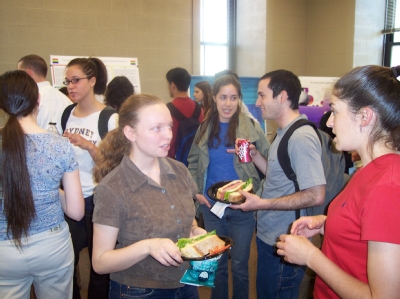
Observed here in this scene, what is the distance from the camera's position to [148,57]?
201 inches

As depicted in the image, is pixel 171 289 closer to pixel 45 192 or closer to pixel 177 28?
pixel 45 192

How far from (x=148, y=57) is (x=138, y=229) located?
4.14m

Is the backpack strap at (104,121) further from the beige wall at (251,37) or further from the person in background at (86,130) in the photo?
the beige wall at (251,37)

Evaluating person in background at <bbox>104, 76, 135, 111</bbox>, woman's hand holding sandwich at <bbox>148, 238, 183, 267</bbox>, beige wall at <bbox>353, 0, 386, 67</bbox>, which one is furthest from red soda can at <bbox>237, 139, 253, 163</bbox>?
beige wall at <bbox>353, 0, 386, 67</bbox>

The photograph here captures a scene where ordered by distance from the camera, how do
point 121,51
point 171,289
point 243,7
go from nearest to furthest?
point 171,289 < point 121,51 < point 243,7

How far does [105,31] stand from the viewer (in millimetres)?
4785

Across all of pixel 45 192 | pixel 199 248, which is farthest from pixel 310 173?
pixel 45 192

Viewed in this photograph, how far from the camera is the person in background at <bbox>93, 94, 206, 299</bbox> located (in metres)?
1.27

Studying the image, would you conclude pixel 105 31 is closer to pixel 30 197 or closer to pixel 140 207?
pixel 30 197

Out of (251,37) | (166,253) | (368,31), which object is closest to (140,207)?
(166,253)

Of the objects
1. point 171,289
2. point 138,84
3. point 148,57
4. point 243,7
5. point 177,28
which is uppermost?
point 243,7

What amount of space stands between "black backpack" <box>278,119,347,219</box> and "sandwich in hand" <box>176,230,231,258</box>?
62cm

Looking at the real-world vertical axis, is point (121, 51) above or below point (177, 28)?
below

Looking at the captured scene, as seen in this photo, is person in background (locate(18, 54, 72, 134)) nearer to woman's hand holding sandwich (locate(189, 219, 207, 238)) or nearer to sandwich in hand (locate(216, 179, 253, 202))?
sandwich in hand (locate(216, 179, 253, 202))
